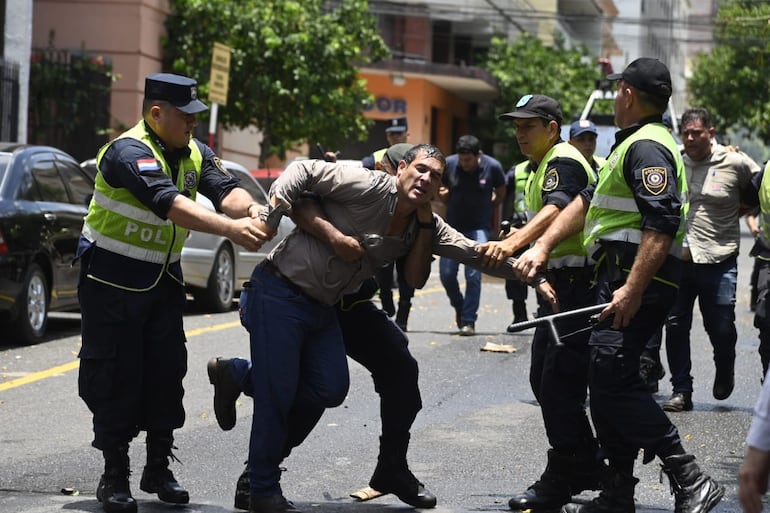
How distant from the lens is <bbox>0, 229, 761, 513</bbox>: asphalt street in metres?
6.41

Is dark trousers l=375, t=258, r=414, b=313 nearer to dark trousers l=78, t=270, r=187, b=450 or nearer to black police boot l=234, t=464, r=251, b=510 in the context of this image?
dark trousers l=78, t=270, r=187, b=450

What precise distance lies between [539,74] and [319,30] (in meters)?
18.4

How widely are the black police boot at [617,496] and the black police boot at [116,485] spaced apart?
196cm

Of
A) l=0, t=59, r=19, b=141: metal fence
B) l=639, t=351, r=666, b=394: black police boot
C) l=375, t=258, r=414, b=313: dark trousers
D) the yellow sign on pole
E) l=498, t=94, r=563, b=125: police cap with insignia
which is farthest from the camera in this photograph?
the yellow sign on pole

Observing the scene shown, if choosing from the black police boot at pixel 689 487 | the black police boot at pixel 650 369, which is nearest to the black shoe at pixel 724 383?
the black police boot at pixel 650 369

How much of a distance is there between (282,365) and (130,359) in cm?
79

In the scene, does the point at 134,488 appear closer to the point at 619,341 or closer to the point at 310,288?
the point at 310,288

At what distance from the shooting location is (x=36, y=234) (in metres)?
11.5

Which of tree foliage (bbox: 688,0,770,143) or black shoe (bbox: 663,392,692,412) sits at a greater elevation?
tree foliage (bbox: 688,0,770,143)

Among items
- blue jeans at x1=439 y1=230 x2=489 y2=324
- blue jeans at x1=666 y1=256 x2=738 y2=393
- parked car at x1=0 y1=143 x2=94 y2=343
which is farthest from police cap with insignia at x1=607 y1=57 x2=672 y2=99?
blue jeans at x1=439 y1=230 x2=489 y2=324

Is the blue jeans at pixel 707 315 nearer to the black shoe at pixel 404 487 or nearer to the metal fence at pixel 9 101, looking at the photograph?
the black shoe at pixel 404 487

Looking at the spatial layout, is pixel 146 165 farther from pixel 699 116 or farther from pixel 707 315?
pixel 707 315

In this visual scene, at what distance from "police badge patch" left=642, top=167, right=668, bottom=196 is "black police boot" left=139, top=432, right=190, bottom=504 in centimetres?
240

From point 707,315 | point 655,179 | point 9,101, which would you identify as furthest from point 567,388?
point 9,101
